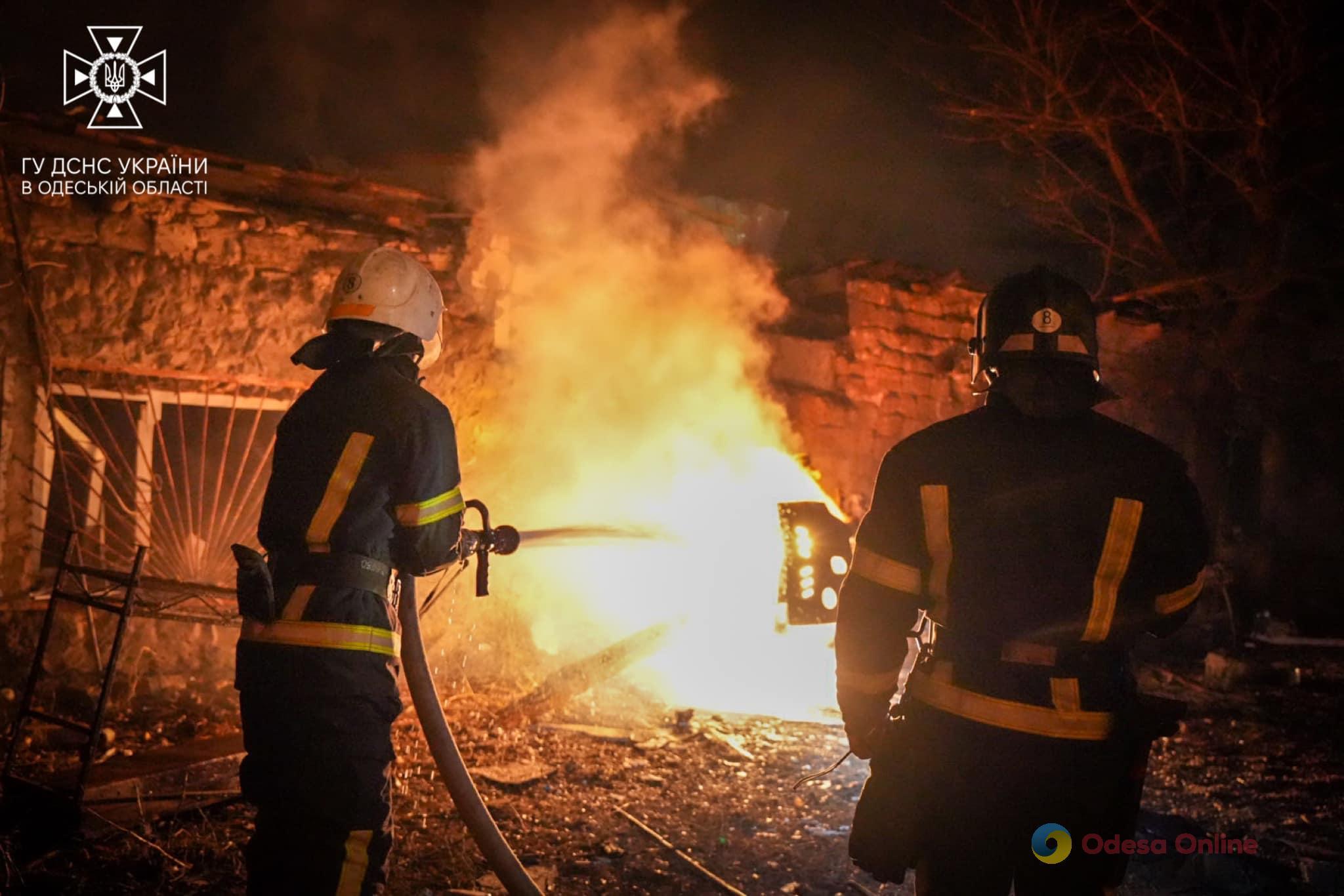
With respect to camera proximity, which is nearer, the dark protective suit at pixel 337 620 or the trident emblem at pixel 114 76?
the dark protective suit at pixel 337 620

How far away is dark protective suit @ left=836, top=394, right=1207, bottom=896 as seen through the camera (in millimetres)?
2463

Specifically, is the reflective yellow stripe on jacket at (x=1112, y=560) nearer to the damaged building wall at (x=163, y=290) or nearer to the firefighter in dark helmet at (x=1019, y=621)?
the firefighter in dark helmet at (x=1019, y=621)

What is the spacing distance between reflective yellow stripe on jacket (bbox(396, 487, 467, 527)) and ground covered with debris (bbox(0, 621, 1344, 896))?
206 cm

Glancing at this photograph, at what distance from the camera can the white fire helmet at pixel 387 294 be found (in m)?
3.51

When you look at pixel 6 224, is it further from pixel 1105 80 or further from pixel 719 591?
pixel 1105 80

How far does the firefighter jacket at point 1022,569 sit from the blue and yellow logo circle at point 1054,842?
294mm

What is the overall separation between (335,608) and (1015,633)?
89.4 inches

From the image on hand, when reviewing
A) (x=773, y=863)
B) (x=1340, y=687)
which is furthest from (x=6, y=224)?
(x=1340, y=687)

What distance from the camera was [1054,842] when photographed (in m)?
2.47

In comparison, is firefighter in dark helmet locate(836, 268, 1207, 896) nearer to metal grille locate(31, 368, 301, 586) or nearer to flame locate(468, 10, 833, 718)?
flame locate(468, 10, 833, 718)

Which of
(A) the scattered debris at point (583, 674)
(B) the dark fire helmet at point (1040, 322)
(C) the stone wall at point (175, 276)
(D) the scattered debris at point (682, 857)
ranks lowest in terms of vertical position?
(D) the scattered debris at point (682, 857)

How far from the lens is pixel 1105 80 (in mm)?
11609

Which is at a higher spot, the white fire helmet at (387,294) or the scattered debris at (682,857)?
the white fire helmet at (387,294)

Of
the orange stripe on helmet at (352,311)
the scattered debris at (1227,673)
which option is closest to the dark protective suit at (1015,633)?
the orange stripe on helmet at (352,311)
